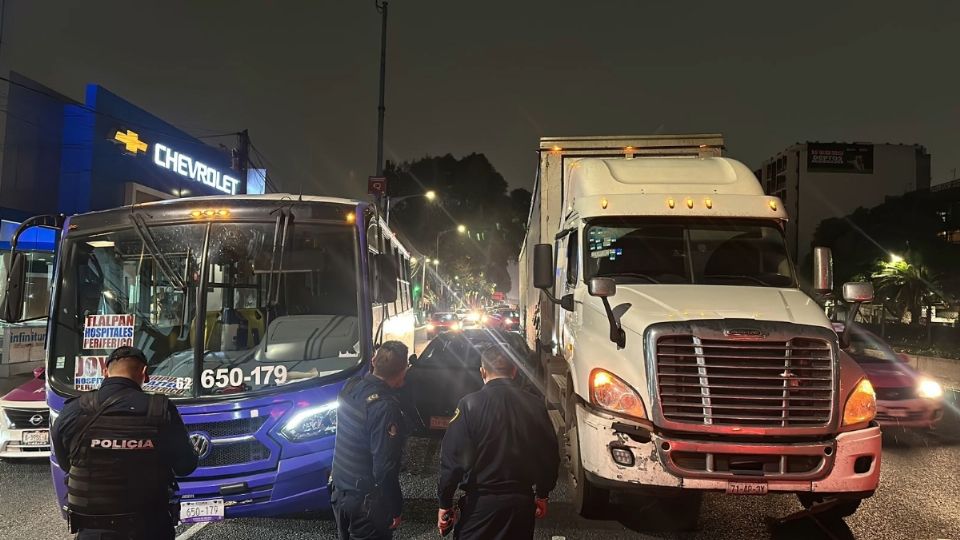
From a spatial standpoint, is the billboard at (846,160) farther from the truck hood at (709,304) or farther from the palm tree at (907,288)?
the truck hood at (709,304)

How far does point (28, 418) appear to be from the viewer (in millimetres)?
6332

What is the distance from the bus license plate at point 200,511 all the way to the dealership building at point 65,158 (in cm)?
1154

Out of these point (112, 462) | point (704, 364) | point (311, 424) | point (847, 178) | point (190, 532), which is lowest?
point (190, 532)

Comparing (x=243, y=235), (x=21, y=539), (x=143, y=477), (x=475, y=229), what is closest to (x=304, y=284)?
(x=243, y=235)

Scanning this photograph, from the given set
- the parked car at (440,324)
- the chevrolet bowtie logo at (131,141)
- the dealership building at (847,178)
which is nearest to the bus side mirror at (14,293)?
the chevrolet bowtie logo at (131,141)

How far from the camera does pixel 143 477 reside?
301 cm

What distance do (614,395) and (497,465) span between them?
175 cm

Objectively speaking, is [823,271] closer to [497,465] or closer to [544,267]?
[544,267]

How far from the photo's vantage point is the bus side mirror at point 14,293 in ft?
15.3

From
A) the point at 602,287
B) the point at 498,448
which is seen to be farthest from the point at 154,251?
the point at 602,287

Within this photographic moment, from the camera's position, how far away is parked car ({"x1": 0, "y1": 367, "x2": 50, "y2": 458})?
6.29m

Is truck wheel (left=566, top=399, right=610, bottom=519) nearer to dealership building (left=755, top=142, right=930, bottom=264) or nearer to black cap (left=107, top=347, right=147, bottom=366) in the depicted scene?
black cap (left=107, top=347, right=147, bottom=366)

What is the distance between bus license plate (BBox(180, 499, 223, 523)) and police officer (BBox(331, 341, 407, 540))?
1.31 metres

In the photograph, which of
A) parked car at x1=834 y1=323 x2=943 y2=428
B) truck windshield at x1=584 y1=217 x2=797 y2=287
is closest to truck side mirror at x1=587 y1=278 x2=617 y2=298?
truck windshield at x1=584 y1=217 x2=797 y2=287
